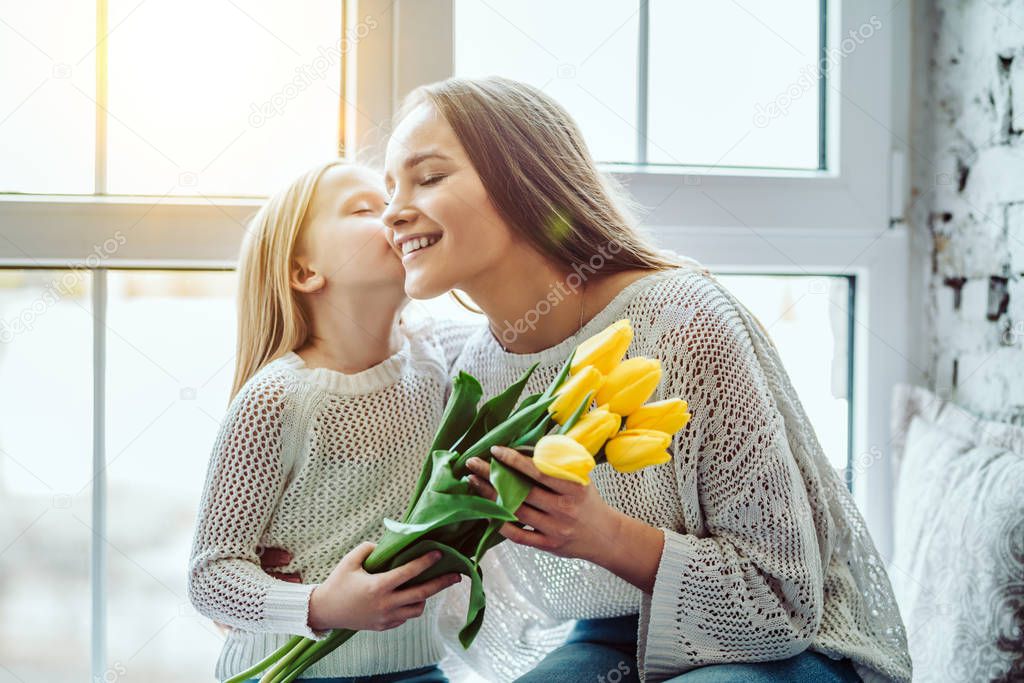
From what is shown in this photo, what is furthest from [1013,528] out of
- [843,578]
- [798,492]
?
[798,492]

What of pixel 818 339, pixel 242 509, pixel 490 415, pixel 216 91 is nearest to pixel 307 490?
pixel 242 509

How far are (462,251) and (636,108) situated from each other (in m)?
0.60

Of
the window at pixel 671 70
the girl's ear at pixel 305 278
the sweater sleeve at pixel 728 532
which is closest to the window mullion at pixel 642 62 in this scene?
the window at pixel 671 70

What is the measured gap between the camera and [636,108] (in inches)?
60.5

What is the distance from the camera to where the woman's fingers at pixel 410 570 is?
89 cm

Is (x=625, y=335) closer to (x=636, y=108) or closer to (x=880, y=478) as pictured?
(x=636, y=108)

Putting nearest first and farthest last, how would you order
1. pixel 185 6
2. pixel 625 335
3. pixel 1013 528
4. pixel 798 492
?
1. pixel 625 335
2. pixel 798 492
3. pixel 1013 528
4. pixel 185 6

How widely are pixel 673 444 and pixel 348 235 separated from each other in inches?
19.5

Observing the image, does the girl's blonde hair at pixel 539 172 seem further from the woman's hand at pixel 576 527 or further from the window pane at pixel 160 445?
the window pane at pixel 160 445

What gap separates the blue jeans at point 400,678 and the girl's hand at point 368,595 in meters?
0.19

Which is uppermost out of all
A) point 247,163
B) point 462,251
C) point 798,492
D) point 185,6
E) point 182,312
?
point 185,6

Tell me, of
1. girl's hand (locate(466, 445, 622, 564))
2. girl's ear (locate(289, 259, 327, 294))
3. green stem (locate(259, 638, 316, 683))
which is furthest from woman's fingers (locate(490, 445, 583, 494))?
girl's ear (locate(289, 259, 327, 294))

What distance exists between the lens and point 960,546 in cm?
128

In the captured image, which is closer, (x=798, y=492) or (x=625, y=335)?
(x=625, y=335)
